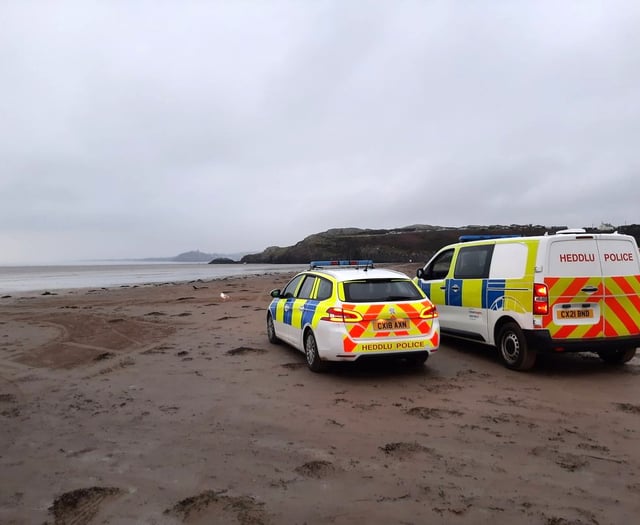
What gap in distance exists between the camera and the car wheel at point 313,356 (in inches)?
300

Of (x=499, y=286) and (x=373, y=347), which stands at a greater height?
(x=499, y=286)

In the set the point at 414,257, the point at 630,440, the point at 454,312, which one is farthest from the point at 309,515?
the point at 414,257

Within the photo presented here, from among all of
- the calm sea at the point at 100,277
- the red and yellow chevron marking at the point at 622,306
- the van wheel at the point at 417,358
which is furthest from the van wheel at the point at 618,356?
the calm sea at the point at 100,277

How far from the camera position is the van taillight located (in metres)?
7.12

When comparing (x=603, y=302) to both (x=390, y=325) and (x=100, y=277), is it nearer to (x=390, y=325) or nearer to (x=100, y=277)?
(x=390, y=325)

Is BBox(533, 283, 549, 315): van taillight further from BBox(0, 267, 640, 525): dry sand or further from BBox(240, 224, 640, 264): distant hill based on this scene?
BBox(240, 224, 640, 264): distant hill

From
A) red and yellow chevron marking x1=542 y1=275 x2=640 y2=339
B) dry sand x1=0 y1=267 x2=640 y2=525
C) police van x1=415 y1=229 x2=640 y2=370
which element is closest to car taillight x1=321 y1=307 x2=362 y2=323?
dry sand x1=0 y1=267 x2=640 y2=525

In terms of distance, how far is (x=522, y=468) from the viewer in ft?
13.8

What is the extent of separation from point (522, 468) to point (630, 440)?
54.4 inches

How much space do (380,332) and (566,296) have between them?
8.53 feet

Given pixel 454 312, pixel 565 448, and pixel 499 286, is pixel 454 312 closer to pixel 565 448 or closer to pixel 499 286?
pixel 499 286

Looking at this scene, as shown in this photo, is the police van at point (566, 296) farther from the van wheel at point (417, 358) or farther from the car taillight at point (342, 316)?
the car taillight at point (342, 316)

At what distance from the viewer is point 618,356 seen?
8.10 meters

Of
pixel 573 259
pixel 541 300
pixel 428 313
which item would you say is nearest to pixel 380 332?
pixel 428 313
